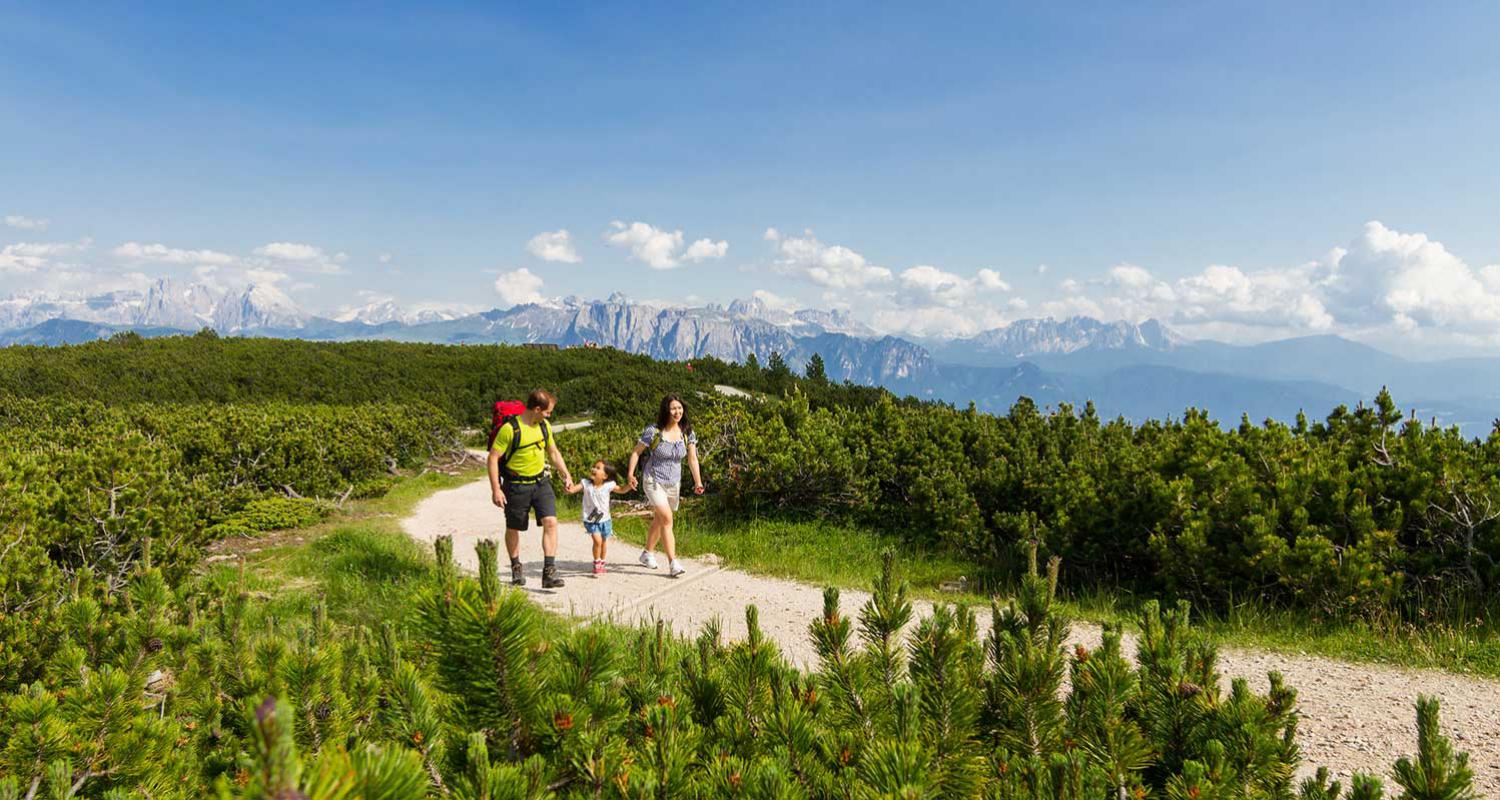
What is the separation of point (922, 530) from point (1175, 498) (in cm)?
316

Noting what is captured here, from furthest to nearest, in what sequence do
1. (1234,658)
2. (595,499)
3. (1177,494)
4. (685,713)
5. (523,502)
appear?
(595,499), (523,502), (1177,494), (1234,658), (685,713)

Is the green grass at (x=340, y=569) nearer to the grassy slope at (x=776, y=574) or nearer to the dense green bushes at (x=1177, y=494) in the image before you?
the grassy slope at (x=776, y=574)

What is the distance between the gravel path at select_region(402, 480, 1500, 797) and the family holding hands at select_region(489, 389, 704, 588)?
16.9 inches

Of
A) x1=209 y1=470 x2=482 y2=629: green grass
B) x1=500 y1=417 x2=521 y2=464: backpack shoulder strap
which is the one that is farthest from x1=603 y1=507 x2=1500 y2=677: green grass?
x1=209 y1=470 x2=482 y2=629: green grass

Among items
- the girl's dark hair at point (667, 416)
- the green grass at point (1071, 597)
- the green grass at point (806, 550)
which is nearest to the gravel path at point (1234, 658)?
the green grass at point (1071, 597)

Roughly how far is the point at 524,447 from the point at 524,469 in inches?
9.1

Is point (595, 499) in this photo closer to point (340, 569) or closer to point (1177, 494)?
point (340, 569)

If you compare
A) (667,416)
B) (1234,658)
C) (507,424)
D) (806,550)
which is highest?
(667,416)

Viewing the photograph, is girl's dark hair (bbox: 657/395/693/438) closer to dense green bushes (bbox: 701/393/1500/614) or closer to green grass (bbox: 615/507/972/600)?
green grass (bbox: 615/507/972/600)

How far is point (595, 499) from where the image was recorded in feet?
27.6

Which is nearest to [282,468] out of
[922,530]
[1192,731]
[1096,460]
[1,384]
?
[922,530]

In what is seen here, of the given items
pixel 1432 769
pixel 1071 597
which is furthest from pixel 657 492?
pixel 1432 769

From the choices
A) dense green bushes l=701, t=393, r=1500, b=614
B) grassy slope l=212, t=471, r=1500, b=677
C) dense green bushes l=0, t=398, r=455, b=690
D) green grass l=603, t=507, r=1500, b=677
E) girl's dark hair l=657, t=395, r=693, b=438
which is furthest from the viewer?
girl's dark hair l=657, t=395, r=693, b=438

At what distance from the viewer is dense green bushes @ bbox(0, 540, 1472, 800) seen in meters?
1.53
